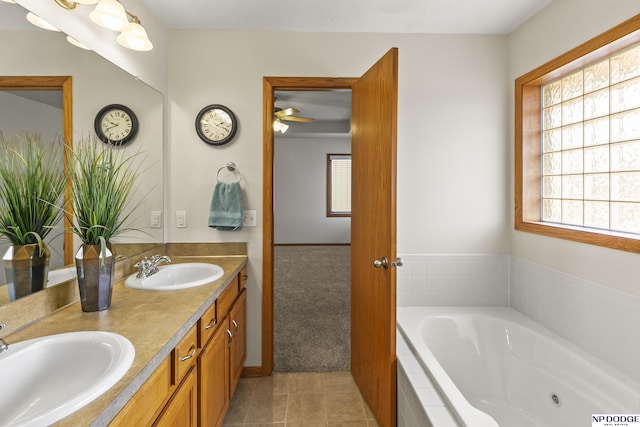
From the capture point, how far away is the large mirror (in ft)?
3.72

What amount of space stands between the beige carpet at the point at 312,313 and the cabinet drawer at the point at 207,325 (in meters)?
1.10

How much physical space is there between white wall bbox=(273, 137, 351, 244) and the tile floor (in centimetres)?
488

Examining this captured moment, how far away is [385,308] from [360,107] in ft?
4.23

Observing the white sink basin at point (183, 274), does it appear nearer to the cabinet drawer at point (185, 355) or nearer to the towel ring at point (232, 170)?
the cabinet drawer at point (185, 355)

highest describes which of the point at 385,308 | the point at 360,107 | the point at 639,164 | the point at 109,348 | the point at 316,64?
the point at 316,64

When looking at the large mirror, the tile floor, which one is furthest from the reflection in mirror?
the tile floor

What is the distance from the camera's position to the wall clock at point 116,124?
1.65m

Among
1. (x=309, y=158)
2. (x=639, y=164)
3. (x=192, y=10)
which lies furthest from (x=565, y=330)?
(x=309, y=158)

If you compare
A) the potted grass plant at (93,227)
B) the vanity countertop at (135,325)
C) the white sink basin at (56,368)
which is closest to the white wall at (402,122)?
the vanity countertop at (135,325)

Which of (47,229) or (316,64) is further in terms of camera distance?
(316,64)

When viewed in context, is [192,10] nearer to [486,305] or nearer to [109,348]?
[109,348]

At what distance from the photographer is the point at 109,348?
38.5 inches

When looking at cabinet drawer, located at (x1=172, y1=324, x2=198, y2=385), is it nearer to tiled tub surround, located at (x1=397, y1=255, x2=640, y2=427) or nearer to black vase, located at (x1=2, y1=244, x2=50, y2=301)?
black vase, located at (x1=2, y1=244, x2=50, y2=301)

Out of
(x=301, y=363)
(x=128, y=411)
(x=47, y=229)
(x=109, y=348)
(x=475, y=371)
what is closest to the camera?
(x=128, y=411)
